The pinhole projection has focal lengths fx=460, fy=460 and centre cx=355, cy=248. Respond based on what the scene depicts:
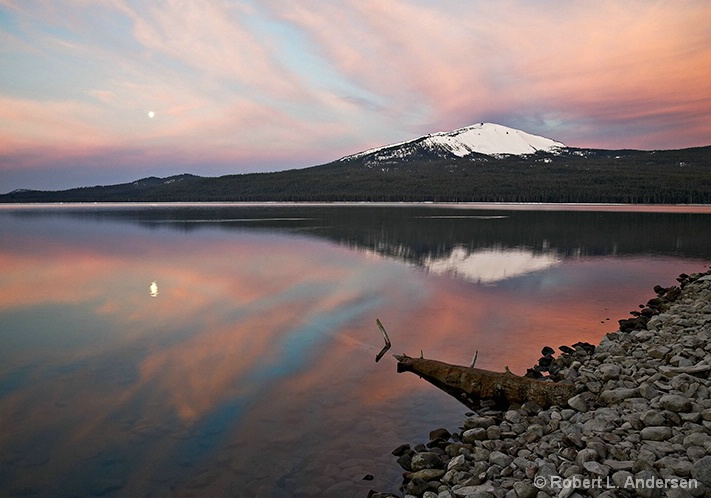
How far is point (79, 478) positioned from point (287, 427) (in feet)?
11.3

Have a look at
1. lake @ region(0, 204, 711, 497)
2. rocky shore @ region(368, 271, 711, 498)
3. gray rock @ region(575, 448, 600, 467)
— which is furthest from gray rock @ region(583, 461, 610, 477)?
lake @ region(0, 204, 711, 497)

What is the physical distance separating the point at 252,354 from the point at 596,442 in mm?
9338

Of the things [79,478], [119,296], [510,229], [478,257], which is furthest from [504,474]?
[510,229]

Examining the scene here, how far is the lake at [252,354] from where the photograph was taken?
7.59 metres

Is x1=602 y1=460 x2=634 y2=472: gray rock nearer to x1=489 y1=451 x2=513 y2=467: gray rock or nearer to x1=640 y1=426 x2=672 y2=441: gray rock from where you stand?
x1=640 y1=426 x2=672 y2=441: gray rock

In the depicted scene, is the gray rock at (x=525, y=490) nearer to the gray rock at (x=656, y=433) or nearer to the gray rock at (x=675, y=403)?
the gray rock at (x=656, y=433)

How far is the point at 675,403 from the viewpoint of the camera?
22.1 ft

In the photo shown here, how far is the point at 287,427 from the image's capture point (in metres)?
8.85

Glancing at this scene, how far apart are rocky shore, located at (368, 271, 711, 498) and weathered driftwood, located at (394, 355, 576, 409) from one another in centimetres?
34

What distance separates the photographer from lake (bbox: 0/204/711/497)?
7.59 meters

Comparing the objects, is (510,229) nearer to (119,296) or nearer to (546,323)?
(546,323)

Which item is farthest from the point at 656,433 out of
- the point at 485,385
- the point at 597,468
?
the point at 485,385

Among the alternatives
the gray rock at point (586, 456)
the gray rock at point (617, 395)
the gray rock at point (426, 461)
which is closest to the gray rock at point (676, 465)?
the gray rock at point (586, 456)

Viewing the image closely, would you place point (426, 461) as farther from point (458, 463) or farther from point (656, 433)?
point (656, 433)
